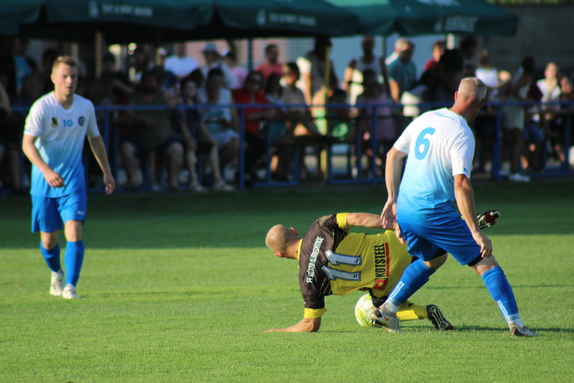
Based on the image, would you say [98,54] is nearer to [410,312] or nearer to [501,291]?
[410,312]

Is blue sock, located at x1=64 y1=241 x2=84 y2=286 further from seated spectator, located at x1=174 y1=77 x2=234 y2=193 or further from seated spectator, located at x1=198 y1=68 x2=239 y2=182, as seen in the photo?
seated spectator, located at x1=198 y1=68 x2=239 y2=182

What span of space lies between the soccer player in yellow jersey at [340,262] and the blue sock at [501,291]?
0.60 m

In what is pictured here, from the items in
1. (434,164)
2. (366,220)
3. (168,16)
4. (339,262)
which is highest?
(168,16)

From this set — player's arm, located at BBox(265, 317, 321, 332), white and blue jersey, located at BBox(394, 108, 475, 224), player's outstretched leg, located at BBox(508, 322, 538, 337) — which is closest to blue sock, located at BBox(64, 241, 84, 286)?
player's arm, located at BBox(265, 317, 321, 332)

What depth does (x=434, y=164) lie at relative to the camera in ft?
18.5

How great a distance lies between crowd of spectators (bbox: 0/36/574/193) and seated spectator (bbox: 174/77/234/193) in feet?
0.06

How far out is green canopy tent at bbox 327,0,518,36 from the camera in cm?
1521

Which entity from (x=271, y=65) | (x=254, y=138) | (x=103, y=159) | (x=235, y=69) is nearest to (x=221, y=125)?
(x=254, y=138)

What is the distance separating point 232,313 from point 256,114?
780 cm

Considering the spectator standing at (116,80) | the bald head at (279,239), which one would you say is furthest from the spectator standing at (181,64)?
the bald head at (279,239)

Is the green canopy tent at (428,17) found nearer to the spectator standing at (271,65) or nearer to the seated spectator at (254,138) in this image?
the spectator standing at (271,65)

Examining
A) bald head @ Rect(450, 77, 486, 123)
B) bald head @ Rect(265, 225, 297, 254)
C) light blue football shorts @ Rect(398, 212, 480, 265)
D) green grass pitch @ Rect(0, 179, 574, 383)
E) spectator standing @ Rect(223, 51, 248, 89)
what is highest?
bald head @ Rect(450, 77, 486, 123)

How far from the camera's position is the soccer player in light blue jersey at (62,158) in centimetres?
773

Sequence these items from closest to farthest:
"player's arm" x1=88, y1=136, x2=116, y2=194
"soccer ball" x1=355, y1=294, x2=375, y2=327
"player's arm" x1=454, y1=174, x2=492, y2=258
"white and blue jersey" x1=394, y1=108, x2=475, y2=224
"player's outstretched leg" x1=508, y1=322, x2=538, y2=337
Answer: "player's arm" x1=454, y1=174, x2=492, y2=258, "white and blue jersey" x1=394, y1=108, x2=475, y2=224, "player's outstretched leg" x1=508, y1=322, x2=538, y2=337, "soccer ball" x1=355, y1=294, x2=375, y2=327, "player's arm" x1=88, y1=136, x2=116, y2=194
